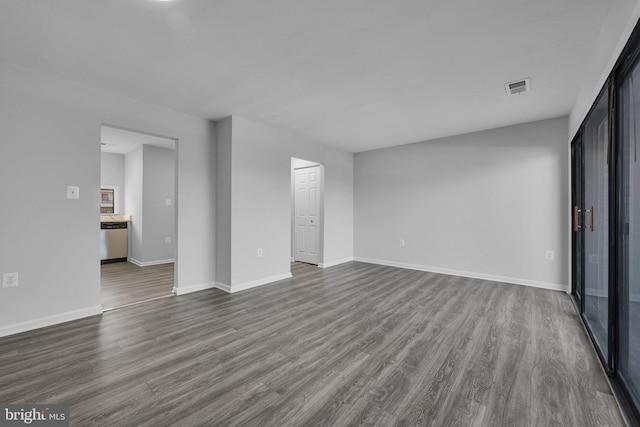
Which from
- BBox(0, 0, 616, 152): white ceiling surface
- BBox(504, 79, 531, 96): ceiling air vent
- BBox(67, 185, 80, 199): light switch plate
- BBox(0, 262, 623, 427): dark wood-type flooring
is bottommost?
BBox(0, 262, 623, 427): dark wood-type flooring

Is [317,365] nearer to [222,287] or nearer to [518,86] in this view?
[222,287]

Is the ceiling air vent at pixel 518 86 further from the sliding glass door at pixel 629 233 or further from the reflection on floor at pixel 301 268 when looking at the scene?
the reflection on floor at pixel 301 268

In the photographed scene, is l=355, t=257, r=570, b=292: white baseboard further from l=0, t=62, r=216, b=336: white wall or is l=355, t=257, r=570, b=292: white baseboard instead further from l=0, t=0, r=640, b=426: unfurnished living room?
l=0, t=62, r=216, b=336: white wall

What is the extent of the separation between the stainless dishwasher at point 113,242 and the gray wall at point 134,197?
108 millimetres

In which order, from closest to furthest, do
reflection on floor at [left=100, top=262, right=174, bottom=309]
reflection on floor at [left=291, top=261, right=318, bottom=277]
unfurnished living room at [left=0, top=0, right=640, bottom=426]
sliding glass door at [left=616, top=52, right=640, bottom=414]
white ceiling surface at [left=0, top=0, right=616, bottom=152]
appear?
sliding glass door at [left=616, top=52, right=640, bottom=414]
unfurnished living room at [left=0, top=0, right=640, bottom=426]
white ceiling surface at [left=0, top=0, right=616, bottom=152]
reflection on floor at [left=100, top=262, right=174, bottom=309]
reflection on floor at [left=291, top=261, right=318, bottom=277]

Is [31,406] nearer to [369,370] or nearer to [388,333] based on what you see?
[369,370]

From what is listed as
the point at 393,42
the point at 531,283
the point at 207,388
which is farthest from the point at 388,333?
the point at 531,283

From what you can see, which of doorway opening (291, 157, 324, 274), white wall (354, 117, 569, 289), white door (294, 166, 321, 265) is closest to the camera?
white wall (354, 117, 569, 289)

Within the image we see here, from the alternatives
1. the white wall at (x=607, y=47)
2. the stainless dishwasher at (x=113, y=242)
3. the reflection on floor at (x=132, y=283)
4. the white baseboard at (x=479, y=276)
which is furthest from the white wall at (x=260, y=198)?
the stainless dishwasher at (x=113, y=242)

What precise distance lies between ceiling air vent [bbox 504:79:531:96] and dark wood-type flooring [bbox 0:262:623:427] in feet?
7.82

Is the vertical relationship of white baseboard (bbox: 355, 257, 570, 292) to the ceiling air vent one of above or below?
below

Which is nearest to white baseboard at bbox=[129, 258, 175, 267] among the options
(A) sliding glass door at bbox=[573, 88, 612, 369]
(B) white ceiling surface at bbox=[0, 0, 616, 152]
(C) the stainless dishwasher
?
(C) the stainless dishwasher

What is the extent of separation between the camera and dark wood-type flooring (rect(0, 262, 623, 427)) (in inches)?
59.6

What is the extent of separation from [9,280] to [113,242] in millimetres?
3717
